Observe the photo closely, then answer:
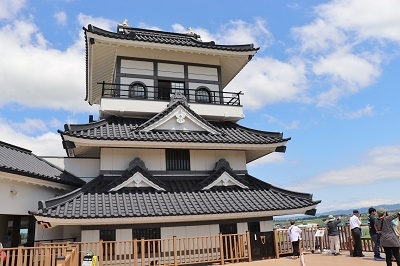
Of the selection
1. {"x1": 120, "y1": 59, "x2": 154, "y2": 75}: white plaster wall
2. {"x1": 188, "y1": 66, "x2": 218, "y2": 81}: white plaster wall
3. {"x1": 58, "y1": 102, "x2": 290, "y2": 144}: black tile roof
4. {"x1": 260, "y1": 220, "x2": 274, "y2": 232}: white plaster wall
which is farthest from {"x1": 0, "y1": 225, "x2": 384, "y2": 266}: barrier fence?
{"x1": 188, "y1": 66, "x2": 218, "y2": 81}: white plaster wall

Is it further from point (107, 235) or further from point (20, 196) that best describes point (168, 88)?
point (20, 196)

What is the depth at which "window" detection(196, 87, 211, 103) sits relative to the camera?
57.0 ft

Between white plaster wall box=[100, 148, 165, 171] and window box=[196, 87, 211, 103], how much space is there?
3.80m

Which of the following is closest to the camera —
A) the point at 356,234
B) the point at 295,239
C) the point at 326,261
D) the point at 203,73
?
the point at 326,261

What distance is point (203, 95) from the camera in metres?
17.5

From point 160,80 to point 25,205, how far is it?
8.24 m

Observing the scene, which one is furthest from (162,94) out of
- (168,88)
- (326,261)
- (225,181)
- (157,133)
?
(326,261)

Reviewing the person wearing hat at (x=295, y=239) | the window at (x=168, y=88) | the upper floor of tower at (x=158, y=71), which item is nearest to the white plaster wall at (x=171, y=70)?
the upper floor of tower at (x=158, y=71)

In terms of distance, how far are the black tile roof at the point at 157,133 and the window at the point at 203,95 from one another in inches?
54.7

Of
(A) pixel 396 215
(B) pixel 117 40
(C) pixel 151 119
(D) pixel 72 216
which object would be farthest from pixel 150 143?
(A) pixel 396 215

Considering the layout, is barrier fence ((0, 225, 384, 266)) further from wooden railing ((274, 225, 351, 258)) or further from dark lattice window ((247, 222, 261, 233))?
dark lattice window ((247, 222, 261, 233))

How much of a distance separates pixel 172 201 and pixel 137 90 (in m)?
6.10

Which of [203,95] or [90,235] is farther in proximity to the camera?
[203,95]

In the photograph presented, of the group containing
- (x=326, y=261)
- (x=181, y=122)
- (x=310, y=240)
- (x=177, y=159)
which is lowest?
(x=326, y=261)
